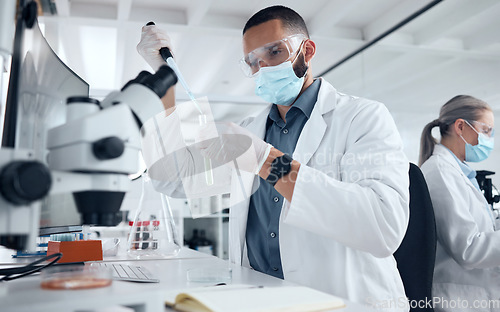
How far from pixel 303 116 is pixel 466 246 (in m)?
0.86

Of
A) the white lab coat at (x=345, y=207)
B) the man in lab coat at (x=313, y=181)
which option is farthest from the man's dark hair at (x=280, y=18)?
the white lab coat at (x=345, y=207)

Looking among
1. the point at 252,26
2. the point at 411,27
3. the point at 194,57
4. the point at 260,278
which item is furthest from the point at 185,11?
the point at 260,278

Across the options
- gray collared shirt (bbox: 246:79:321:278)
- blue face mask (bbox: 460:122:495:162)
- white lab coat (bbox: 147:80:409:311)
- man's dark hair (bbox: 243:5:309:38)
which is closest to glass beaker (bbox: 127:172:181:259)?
white lab coat (bbox: 147:80:409:311)

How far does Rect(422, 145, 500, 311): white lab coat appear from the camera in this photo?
1609 mm

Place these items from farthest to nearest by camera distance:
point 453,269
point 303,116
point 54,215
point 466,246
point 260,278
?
point 453,269
point 466,246
point 303,116
point 260,278
point 54,215

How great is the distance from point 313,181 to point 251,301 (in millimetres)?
489

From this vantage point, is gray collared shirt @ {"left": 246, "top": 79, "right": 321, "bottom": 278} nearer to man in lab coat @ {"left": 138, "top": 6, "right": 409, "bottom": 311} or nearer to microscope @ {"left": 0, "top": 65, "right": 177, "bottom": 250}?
man in lab coat @ {"left": 138, "top": 6, "right": 409, "bottom": 311}

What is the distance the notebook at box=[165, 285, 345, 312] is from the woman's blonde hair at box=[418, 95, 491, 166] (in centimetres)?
170

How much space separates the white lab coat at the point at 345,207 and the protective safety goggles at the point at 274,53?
196 mm

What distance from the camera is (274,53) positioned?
1.44m

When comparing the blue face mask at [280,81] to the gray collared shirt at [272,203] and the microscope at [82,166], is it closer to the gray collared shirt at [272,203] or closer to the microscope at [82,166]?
the gray collared shirt at [272,203]

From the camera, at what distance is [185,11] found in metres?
3.73

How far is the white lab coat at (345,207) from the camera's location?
1.02m

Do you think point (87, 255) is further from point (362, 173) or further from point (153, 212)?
point (362, 173)
